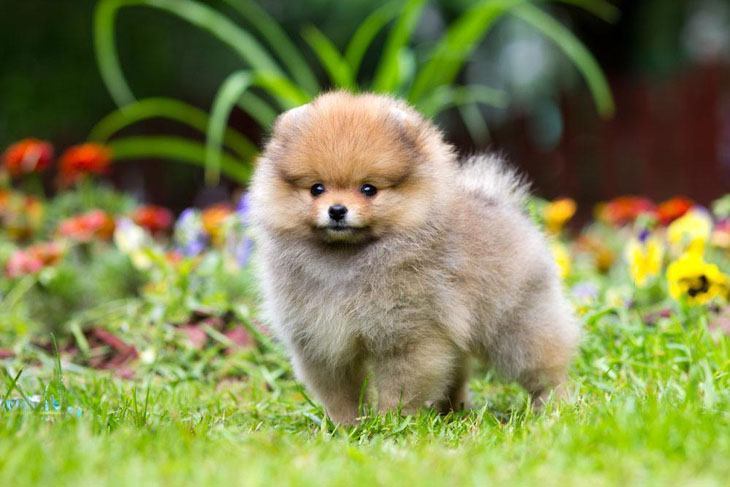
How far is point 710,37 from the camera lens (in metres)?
11.7

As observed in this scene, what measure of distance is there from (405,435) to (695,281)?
1829 millimetres

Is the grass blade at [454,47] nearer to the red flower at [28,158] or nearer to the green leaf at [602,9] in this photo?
the red flower at [28,158]

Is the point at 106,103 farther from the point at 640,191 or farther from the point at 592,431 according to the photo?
the point at 592,431

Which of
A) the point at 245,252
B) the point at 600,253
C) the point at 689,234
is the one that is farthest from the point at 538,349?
the point at 600,253

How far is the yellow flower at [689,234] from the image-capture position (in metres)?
4.79

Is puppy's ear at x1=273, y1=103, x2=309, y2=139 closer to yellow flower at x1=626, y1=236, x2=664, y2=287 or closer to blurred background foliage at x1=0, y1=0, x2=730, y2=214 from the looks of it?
yellow flower at x1=626, y1=236, x2=664, y2=287

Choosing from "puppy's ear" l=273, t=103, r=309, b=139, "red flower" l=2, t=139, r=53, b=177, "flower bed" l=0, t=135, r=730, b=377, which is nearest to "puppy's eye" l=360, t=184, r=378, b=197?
"puppy's ear" l=273, t=103, r=309, b=139

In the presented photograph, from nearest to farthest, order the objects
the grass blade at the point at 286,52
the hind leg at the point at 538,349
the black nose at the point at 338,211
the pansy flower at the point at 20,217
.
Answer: the black nose at the point at 338,211, the hind leg at the point at 538,349, the pansy flower at the point at 20,217, the grass blade at the point at 286,52

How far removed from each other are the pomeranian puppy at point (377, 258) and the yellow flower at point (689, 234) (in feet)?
5.06

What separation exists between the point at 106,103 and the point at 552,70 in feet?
15.9

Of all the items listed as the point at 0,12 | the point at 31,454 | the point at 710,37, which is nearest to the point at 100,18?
the point at 31,454

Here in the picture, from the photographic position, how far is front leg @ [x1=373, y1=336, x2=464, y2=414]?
3.28m

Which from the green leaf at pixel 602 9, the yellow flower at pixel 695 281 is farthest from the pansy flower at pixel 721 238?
the green leaf at pixel 602 9

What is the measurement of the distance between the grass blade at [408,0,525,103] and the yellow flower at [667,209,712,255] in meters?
1.62
